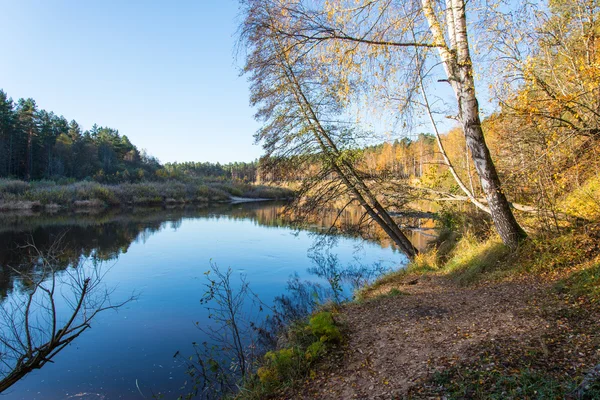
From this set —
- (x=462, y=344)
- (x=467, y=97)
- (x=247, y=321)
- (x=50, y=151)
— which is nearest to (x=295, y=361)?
(x=462, y=344)

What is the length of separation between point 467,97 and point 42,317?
10.0m

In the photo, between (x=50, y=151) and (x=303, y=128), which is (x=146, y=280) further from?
(x=50, y=151)

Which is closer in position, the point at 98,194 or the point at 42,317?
the point at 42,317

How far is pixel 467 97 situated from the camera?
5875 mm

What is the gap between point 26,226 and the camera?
21.5 metres

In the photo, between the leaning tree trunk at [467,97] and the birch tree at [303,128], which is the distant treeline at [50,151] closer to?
the birch tree at [303,128]

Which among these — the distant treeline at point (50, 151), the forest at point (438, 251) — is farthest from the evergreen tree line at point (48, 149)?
the forest at point (438, 251)

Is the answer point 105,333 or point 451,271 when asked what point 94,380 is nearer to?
point 105,333

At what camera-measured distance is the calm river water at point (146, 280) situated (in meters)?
5.69

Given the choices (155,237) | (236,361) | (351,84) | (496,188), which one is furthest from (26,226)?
(496,188)

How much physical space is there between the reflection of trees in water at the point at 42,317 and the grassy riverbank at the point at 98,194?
79.9 feet

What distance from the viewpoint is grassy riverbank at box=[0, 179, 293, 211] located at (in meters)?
33.8

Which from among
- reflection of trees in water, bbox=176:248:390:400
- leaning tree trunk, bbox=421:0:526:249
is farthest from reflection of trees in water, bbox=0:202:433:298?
leaning tree trunk, bbox=421:0:526:249

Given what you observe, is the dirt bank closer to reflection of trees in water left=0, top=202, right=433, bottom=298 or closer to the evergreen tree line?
reflection of trees in water left=0, top=202, right=433, bottom=298
